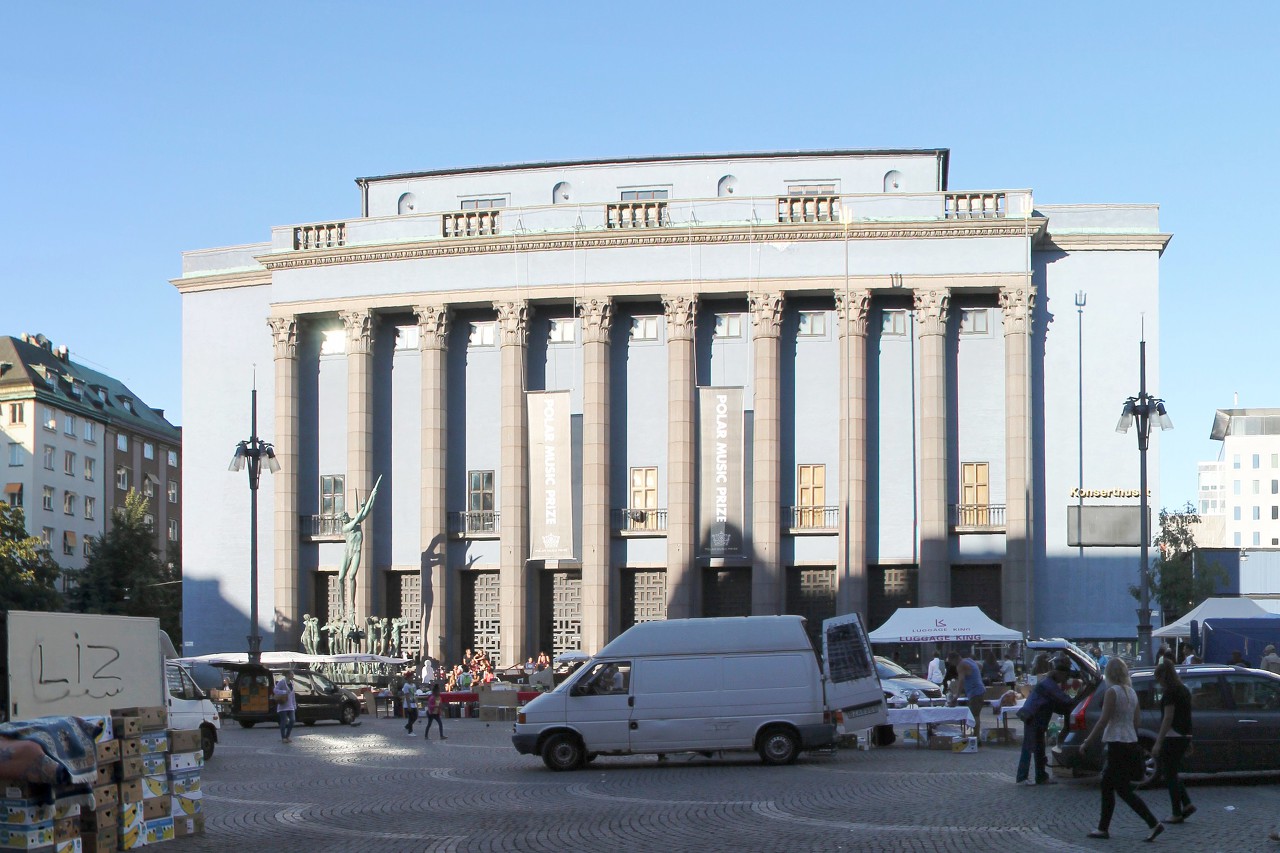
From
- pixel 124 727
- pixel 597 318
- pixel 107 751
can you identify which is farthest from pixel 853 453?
pixel 107 751

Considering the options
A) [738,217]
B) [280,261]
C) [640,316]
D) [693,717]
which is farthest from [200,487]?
[693,717]

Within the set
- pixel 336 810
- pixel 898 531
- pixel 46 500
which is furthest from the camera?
pixel 46 500

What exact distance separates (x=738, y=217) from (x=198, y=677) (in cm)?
2346

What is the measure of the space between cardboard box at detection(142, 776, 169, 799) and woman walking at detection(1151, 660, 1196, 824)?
9.57m

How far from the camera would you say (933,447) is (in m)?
52.7

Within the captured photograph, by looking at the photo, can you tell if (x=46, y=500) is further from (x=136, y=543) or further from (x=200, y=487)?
(x=200, y=487)

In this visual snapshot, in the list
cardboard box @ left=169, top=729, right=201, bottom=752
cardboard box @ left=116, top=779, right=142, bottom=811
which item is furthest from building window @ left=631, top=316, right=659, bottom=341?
cardboard box @ left=116, top=779, right=142, bottom=811

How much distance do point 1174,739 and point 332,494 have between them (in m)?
44.4

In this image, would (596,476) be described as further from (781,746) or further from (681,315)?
(781,746)

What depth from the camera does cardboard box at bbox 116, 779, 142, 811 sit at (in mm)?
15289

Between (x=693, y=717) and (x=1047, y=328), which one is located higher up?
(x=1047, y=328)

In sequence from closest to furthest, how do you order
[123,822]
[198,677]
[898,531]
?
[123,822] → [198,677] → [898,531]

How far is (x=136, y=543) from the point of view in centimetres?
8025

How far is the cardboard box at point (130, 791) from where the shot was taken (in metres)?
15.3
